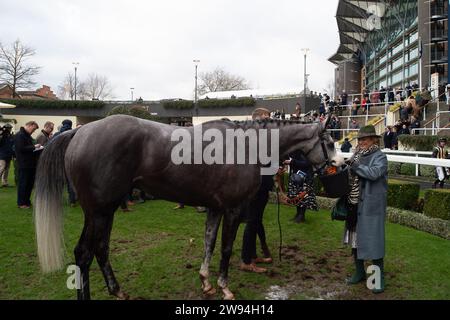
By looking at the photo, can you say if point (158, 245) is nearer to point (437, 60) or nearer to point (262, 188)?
point (262, 188)

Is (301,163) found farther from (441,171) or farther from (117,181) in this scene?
(441,171)

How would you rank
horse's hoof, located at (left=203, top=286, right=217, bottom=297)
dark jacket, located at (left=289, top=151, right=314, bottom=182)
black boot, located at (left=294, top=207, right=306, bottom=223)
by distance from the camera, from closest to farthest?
horse's hoof, located at (left=203, top=286, right=217, bottom=297) → dark jacket, located at (left=289, top=151, right=314, bottom=182) → black boot, located at (left=294, top=207, right=306, bottom=223)

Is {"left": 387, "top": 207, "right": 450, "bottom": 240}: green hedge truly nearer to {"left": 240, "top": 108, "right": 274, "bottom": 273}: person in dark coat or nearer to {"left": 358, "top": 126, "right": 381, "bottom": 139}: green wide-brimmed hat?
{"left": 358, "top": 126, "right": 381, "bottom": 139}: green wide-brimmed hat

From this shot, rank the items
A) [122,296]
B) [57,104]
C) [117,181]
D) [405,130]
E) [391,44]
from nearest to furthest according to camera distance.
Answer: [117,181] < [122,296] < [405,130] < [57,104] < [391,44]

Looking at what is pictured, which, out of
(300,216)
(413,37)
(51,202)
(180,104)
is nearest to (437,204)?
(300,216)

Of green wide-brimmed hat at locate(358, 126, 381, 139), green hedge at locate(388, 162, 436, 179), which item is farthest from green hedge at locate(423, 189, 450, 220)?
green hedge at locate(388, 162, 436, 179)

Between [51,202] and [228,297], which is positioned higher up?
[51,202]

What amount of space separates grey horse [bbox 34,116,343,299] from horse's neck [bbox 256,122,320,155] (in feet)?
1.21

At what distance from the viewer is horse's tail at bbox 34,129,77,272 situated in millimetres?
3768

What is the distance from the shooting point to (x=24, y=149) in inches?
305

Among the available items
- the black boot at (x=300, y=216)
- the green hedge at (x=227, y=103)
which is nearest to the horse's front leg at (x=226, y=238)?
the black boot at (x=300, y=216)

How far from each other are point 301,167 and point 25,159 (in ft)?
19.4

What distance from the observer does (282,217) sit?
7.40 meters

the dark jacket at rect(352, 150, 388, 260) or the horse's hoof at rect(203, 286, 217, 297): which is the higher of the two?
the dark jacket at rect(352, 150, 388, 260)
